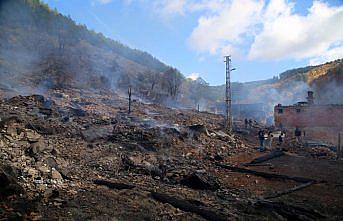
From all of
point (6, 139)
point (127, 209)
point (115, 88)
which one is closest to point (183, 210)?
point (127, 209)

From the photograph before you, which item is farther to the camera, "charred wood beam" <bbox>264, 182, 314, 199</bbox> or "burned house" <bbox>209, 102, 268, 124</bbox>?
"burned house" <bbox>209, 102, 268, 124</bbox>

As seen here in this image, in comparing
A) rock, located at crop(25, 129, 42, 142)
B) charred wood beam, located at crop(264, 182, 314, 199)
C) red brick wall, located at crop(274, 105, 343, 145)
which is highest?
red brick wall, located at crop(274, 105, 343, 145)

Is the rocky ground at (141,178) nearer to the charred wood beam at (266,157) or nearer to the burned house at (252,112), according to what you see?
the charred wood beam at (266,157)

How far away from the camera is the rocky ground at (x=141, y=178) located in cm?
717

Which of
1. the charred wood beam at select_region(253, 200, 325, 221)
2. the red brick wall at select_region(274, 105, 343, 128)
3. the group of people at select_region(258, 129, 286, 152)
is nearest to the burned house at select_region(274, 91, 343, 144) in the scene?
the red brick wall at select_region(274, 105, 343, 128)

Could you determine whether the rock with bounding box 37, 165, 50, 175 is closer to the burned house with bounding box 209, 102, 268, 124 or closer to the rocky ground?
the rocky ground

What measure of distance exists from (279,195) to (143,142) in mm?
7539

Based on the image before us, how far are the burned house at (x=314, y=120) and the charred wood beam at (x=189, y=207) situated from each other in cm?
2161

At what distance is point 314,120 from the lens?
26.4 metres

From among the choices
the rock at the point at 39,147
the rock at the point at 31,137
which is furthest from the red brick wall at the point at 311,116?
the rock at the point at 31,137

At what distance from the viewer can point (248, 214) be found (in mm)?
7426

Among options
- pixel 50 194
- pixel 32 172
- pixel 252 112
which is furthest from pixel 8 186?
pixel 252 112

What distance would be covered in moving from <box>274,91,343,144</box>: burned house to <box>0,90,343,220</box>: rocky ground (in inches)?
343

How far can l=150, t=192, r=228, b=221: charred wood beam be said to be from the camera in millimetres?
6942
